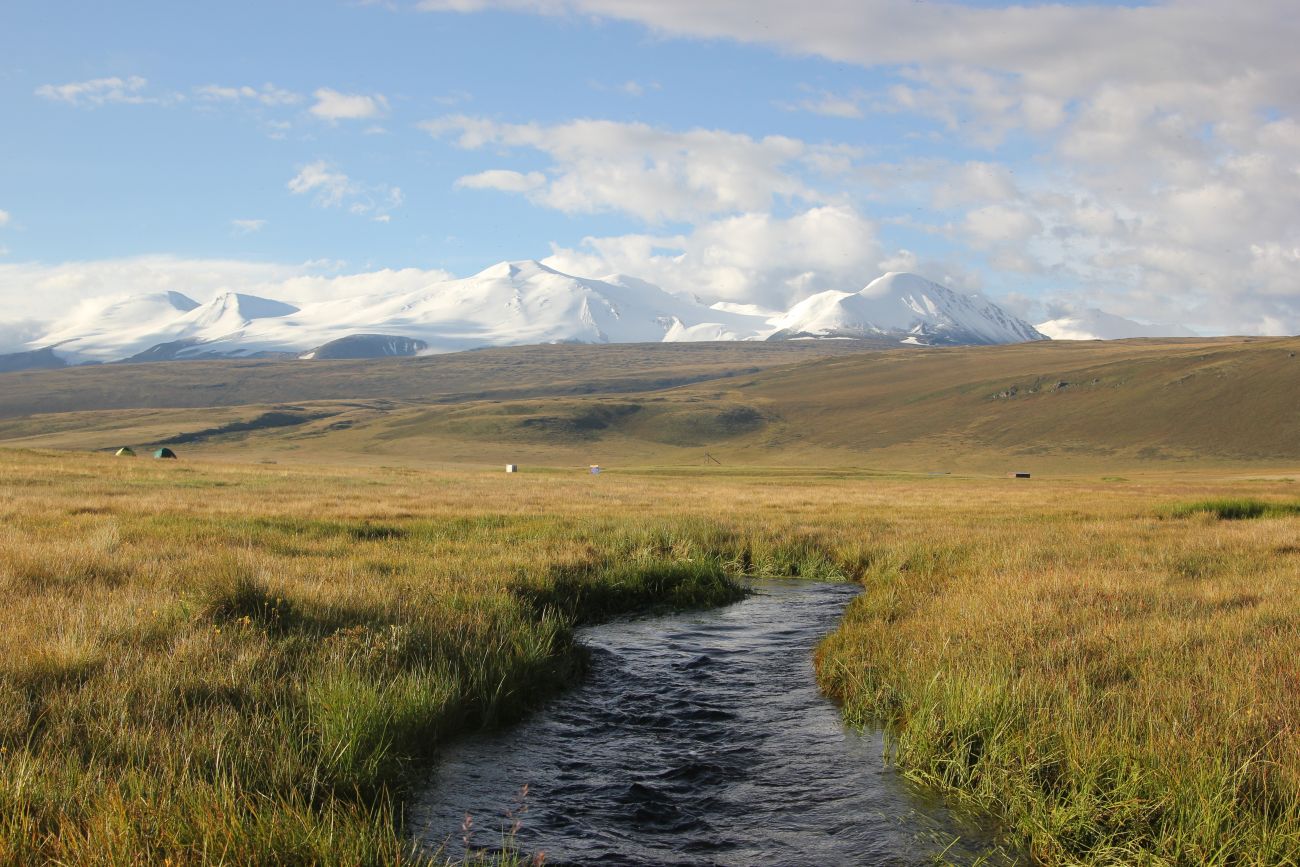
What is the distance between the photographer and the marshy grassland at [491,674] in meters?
5.70

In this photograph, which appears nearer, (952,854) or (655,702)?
(952,854)

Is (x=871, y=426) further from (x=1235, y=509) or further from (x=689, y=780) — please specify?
(x=689, y=780)

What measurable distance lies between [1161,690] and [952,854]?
9.66 feet

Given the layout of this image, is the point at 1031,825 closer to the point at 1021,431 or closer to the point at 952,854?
the point at 952,854

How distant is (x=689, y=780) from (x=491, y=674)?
2.65 m

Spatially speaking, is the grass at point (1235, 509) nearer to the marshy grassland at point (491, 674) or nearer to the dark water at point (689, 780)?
the marshy grassland at point (491, 674)

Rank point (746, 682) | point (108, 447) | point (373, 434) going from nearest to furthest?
point (746, 682)
point (108, 447)
point (373, 434)

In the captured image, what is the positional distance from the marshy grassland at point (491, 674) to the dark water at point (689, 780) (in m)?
0.37

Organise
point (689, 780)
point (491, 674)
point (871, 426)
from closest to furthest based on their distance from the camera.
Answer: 1. point (689, 780)
2. point (491, 674)
3. point (871, 426)

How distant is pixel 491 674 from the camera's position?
9.55m

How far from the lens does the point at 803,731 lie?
9141 mm

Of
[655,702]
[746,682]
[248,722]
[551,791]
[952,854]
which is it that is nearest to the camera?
[952,854]

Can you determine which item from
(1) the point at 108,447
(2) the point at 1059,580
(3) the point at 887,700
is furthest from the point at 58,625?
(1) the point at 108,447

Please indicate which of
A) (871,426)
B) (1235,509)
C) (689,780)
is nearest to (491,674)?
(689,780)
